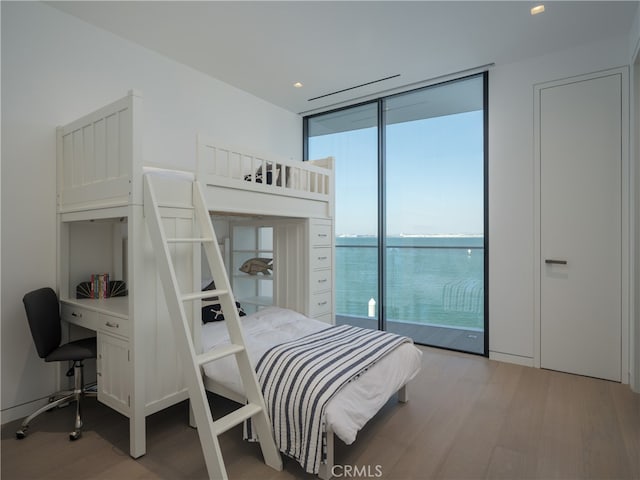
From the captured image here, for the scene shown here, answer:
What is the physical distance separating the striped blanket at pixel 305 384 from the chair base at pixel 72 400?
1053mm

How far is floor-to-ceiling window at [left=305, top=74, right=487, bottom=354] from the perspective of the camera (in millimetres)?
3543

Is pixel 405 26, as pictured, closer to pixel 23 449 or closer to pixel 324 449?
pixel 324 449

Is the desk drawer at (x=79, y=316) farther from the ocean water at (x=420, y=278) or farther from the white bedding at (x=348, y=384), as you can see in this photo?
the ocean water at (x=420, y=278)

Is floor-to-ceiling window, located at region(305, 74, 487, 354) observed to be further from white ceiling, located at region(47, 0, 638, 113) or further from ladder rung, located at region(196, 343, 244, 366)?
ladder rung, located at region(196, 343, 244, 366)

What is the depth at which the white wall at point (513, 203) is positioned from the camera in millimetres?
3178

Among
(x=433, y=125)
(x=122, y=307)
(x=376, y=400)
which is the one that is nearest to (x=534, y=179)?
(x=433, y=125)

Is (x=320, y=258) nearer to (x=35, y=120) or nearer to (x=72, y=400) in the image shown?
(x=72, y=400)

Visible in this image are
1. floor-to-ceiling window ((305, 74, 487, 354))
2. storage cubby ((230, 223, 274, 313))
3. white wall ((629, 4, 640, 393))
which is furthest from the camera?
storage cubby ((230, 223, 274, 313))

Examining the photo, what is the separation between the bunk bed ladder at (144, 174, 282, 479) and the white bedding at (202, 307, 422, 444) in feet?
0.75

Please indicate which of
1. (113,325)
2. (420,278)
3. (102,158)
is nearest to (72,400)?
(113,325)

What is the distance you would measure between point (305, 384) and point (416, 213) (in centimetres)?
260

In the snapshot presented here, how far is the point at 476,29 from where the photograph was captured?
2.74 m

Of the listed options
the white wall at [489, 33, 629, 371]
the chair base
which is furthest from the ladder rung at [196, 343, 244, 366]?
the white wall at [489, 33, 629, 371]

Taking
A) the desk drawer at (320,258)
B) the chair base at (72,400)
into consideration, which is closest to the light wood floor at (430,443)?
the chair base at (72,400)
